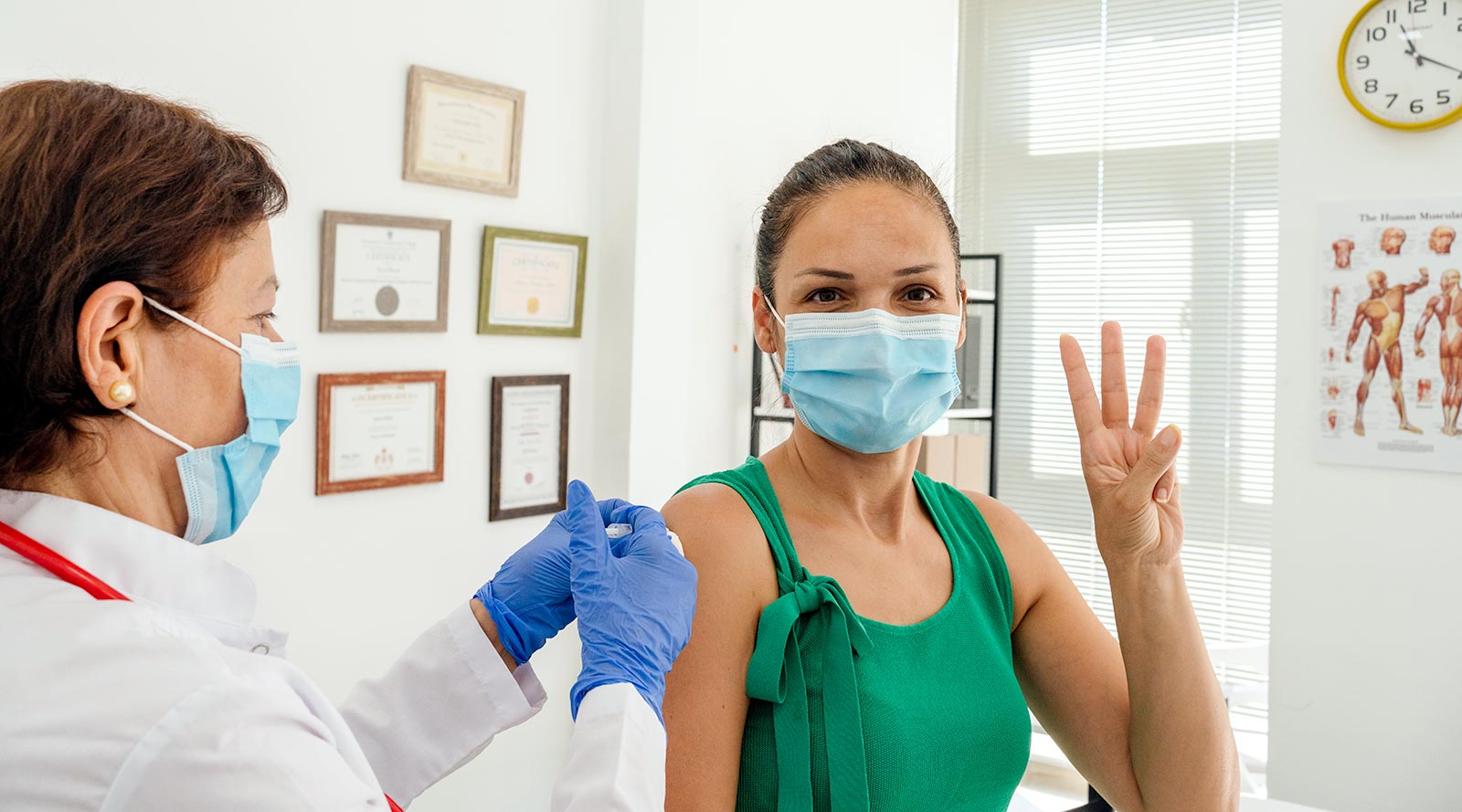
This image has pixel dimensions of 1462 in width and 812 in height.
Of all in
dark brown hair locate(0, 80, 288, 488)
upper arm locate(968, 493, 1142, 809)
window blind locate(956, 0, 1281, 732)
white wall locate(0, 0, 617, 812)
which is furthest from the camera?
window blind locate(956, 0, 1281, 732)

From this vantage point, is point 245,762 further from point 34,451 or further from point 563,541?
point 563,541

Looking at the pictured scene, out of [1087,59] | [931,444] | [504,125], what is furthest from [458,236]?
[1087,59]

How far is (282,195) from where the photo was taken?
99 centimetres

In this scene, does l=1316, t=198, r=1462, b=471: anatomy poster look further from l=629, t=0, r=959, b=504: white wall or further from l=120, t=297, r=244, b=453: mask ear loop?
l=120, t=297, r=244, b=453: mask ear loop

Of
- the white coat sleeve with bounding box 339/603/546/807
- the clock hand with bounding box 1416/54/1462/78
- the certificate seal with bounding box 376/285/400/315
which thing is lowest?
the white coat sleeve with bounding box 339/603/546/807

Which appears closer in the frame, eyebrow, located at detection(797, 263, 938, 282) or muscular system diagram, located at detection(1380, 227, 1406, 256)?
eyebrow, located at detection(797, 263, 938, 282)

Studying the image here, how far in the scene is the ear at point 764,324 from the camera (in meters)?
1.35

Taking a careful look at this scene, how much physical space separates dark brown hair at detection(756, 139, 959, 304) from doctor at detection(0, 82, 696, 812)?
17.0 inches

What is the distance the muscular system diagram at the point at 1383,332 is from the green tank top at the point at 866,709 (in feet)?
7.48

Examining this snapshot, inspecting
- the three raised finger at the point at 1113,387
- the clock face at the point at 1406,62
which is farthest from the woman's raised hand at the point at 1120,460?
the clock face at the point at 1406,62

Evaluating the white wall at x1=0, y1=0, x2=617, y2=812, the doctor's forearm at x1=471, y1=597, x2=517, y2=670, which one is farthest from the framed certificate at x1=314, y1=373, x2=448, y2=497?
the doctor's forearm at x1=471, y1=597, x2=517, y2=670

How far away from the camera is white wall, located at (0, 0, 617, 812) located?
6.36 feet

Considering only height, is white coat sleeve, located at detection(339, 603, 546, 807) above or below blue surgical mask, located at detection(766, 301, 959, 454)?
below

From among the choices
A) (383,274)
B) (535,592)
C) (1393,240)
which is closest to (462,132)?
(383,274)
